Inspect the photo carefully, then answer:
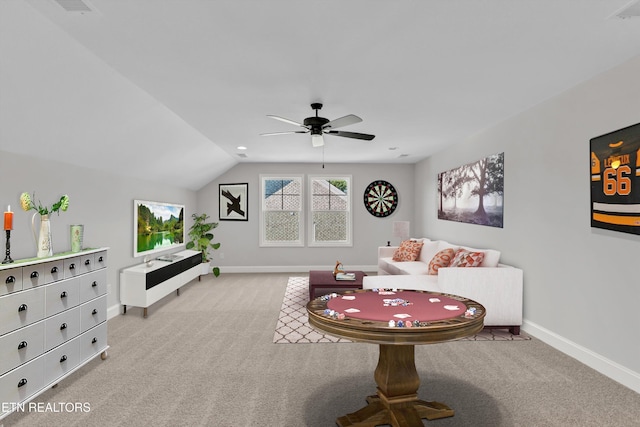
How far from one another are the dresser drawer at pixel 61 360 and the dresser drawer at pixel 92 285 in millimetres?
388

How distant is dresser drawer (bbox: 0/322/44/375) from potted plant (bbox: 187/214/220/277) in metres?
4.89

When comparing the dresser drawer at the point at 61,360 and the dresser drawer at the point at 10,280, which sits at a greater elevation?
the dresser drawer at the point at 10,280

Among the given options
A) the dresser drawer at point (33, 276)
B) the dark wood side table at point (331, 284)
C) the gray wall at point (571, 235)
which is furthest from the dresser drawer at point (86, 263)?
the gray wall at point (571, 235)

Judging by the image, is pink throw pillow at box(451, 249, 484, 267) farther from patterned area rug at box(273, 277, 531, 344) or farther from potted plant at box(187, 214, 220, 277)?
potted plant at box(187, 214, 220, 277)

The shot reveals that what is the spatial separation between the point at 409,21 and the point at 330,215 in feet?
21.4

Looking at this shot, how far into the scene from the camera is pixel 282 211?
8.67 metres

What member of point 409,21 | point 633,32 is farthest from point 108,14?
point 633,32

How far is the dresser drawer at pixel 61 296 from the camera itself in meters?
2.84

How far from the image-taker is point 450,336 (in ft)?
6.45

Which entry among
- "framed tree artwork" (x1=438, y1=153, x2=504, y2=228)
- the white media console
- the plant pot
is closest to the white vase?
the white media console

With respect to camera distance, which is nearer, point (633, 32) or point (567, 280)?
point (633, 32)

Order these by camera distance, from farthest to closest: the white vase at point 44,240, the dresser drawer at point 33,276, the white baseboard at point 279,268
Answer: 1. the white baseboard at point 279,268
2. the white vase at point 44,240
3. the dresser drawer at point 33,276

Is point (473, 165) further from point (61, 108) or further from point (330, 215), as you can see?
point (61, 108)

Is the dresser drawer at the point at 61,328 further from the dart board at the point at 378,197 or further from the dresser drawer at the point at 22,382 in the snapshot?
the dart board at the point at 378,197
